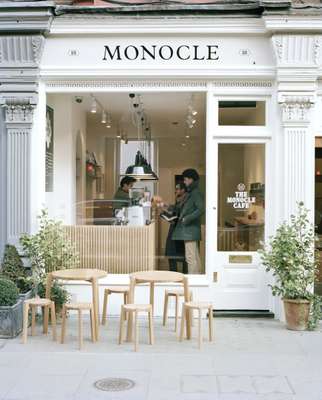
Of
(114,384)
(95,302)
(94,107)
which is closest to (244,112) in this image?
(94,107)

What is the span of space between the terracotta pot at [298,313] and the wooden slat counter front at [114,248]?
222cm

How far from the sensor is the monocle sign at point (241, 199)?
9016 mm

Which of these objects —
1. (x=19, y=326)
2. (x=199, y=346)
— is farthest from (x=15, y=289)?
(x=199, y=346)

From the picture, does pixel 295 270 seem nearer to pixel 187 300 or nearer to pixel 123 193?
pixel 187 300

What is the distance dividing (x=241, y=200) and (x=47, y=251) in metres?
2.93

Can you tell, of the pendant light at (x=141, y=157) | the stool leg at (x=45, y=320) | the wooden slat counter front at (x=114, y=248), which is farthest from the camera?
the pendant light at (x=141, y=157)

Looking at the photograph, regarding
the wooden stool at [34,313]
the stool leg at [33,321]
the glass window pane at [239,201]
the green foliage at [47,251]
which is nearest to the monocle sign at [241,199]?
the glass window pane at [239,201]

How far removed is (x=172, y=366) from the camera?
21.2 feet

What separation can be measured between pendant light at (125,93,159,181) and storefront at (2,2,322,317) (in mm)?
1040

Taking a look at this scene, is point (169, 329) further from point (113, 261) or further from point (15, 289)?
point (15, 289)

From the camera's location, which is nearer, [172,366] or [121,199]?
[172,366]

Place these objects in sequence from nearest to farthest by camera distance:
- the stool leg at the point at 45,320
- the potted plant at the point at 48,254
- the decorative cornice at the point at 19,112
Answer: the stool leg at the point at 45,320 → the potted plant at the point at 48,254 → the decorative cornice at the point at 19,112

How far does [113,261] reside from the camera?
9.13 metres

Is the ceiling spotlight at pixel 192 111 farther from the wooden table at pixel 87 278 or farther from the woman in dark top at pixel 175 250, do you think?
the wooden table at pixel 87 278
